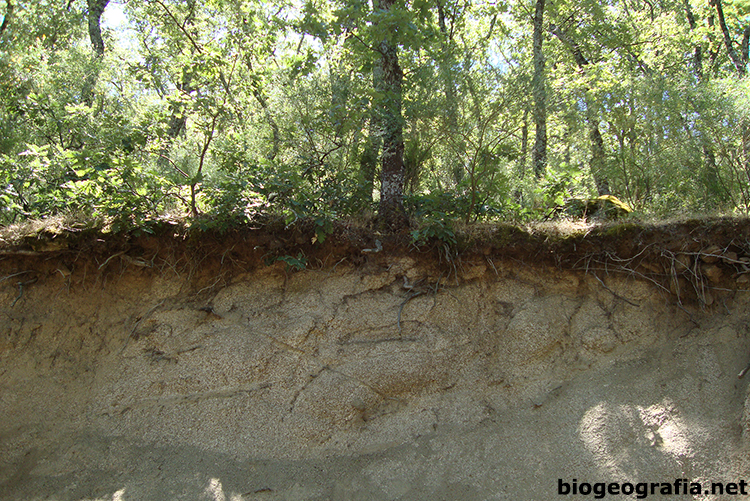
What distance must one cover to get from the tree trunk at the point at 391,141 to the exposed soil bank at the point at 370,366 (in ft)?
1.24

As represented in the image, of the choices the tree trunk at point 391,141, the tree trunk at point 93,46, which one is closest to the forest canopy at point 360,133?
the tree trunk at point 391,141

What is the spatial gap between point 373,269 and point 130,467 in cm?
297

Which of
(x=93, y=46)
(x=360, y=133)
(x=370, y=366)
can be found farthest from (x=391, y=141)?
(x=93, y=46)

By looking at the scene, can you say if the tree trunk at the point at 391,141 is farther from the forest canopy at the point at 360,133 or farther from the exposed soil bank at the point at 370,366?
the exposed soil bank at the point at 370,366

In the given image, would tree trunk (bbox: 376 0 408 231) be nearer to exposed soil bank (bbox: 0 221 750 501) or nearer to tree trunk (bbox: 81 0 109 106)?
exposed soil bank (bbox: 0 221 750 501)

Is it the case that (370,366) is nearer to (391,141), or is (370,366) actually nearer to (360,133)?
(391,141)

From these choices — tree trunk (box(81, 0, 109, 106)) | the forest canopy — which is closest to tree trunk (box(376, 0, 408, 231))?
the forest canopy

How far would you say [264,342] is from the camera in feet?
15.3

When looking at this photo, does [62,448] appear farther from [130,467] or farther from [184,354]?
[184,354]

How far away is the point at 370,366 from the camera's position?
14.9ft

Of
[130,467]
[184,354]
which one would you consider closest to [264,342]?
[184,354]

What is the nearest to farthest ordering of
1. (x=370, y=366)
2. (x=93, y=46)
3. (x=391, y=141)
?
1. (x=370, y=366)
2. (x=391, y=141)
3. (x=93, y=46)

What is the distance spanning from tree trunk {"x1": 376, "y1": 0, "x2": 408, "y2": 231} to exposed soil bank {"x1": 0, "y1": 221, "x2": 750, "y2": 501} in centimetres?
38

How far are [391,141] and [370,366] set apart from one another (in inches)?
100
